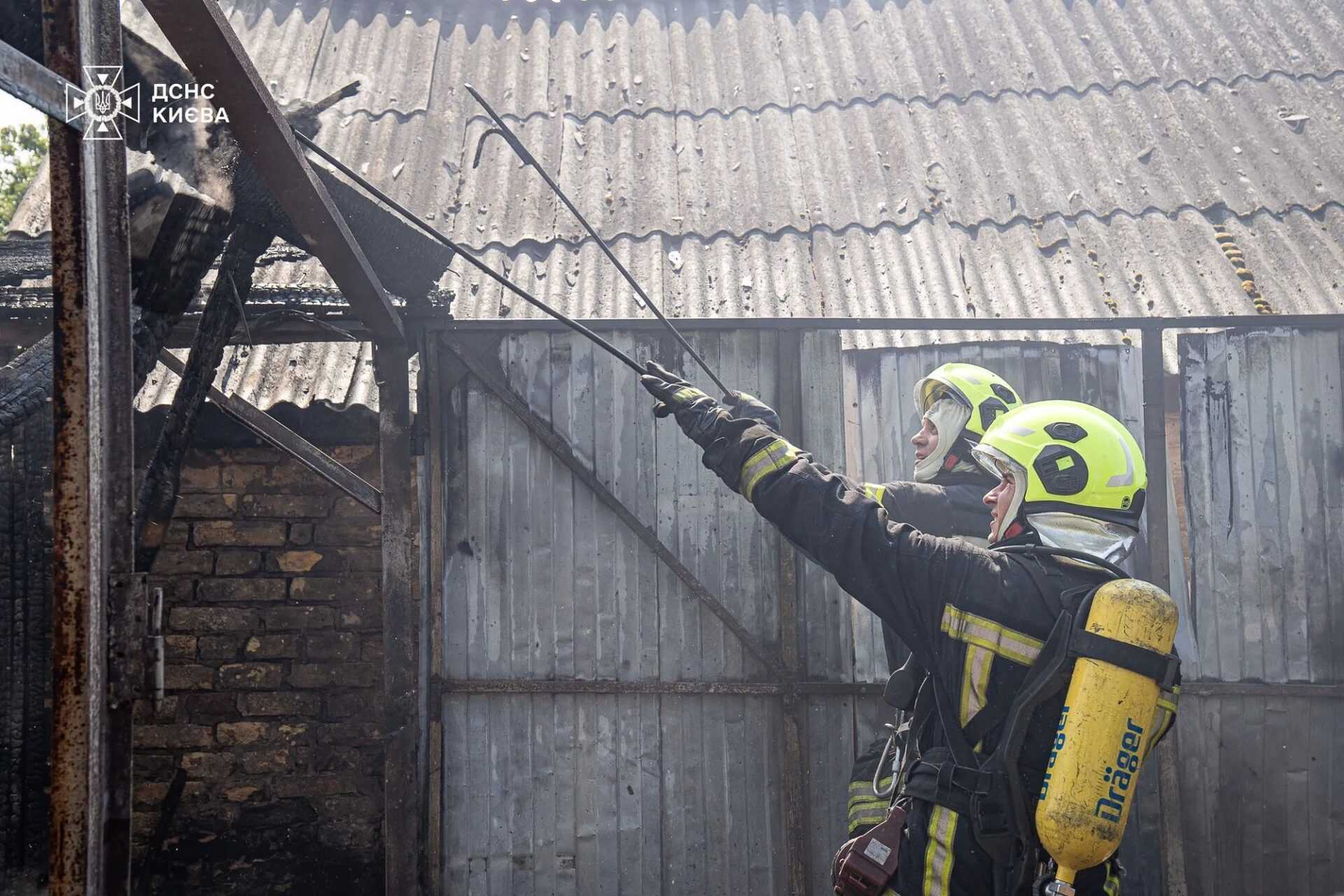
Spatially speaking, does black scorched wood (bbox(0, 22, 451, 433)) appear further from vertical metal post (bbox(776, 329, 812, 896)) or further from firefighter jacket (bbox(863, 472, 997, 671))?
firefighter jacket (bbox(863, 472, 997, 671))

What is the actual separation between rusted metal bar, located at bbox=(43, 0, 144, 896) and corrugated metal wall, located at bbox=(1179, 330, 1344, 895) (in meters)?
4.07

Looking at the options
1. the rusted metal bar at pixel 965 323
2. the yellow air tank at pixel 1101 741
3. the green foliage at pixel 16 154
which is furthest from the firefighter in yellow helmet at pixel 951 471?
the green foliage at pixel 16 154

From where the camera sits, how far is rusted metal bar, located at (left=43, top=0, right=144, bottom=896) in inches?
70.1

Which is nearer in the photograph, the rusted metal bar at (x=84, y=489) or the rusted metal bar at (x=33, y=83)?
the rusted metal bar at (x=33, y=83)

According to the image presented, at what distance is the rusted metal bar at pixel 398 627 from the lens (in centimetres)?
385

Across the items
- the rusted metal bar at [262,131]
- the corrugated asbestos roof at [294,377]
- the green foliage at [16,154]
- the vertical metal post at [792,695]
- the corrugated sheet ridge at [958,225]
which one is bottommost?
the vertical metal post at [792,695]

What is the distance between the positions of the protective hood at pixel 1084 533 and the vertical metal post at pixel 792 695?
1613 mm

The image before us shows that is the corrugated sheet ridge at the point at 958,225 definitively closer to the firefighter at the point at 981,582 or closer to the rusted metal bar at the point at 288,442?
the rusted metal bar at the point at 288,442

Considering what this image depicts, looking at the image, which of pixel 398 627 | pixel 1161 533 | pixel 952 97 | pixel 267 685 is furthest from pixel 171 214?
pixel 952 97

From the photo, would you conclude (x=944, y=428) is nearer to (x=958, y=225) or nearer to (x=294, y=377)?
(x=958, y=225)

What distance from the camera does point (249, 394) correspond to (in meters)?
4.35

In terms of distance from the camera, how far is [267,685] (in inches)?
182

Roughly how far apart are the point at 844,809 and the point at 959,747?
5.56 ft

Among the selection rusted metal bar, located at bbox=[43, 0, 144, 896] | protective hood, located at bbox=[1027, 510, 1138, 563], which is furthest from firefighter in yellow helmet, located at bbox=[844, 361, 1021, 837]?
rusted metal bar, located at bbox=[43, 0, 144, 896]
